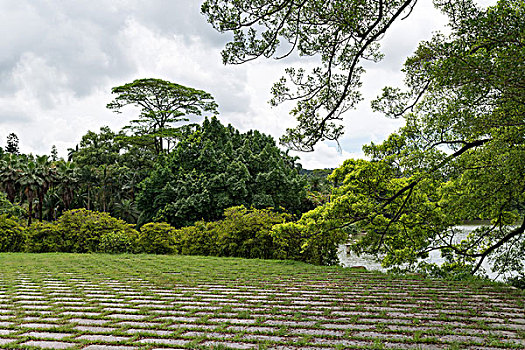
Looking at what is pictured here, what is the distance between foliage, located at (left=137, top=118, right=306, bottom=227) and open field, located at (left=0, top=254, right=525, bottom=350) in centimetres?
1164

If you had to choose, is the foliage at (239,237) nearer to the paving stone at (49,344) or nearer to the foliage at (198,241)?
the foliage at (198,241)

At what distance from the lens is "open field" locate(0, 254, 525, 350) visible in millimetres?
3430

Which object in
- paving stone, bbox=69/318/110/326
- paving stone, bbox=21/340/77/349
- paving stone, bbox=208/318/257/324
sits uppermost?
paving stone, bbox=208/318/257/324

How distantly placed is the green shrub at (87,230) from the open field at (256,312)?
6.72 metres

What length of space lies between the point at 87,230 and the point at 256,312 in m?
12.2

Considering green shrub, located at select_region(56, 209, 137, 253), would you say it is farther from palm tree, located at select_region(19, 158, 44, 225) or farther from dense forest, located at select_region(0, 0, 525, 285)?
palm tree, located at select_region(19, 158, 44, 225)

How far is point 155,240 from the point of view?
13766mm

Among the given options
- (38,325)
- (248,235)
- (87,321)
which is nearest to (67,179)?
(248,235)

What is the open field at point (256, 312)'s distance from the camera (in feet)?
11.3

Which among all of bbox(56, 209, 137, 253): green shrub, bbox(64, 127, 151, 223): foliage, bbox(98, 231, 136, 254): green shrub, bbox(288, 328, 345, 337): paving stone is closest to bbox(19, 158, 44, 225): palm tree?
bbox(64, 127, 151, 223): foliage

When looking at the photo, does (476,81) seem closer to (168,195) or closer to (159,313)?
(159,313)

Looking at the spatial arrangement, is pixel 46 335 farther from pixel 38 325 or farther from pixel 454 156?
pixel 454 156

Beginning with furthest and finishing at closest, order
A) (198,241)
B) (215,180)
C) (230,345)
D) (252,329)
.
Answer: (215,180)
(198,241)
(252,329)
(230,345)

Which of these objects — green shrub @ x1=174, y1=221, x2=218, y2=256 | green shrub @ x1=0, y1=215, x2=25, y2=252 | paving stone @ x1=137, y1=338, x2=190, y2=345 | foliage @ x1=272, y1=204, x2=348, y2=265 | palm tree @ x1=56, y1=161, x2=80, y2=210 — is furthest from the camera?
palm tree @ x1=56, y1=161, x2=80, y2=210
